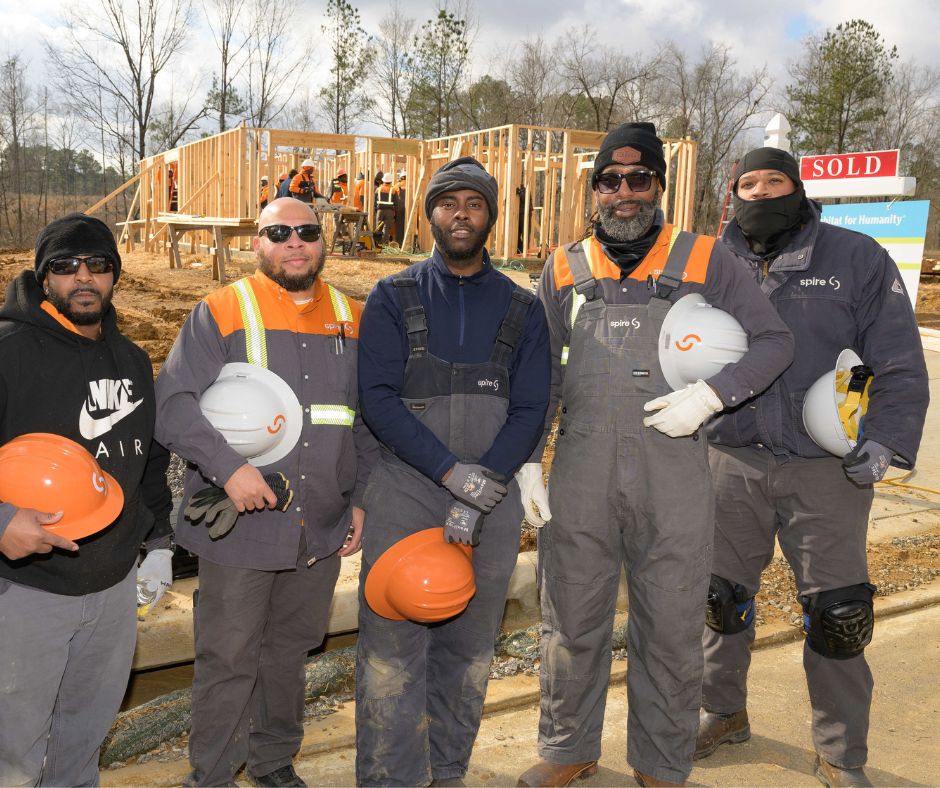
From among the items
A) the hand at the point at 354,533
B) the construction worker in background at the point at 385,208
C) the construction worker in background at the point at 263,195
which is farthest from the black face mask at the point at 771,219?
the construction worker in background at the point at 385,208

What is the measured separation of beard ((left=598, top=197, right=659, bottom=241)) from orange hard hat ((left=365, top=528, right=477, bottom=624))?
1367mm

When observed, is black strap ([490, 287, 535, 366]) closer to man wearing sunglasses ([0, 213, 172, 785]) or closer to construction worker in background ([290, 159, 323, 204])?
man wearing sunglasses ([0, 213, 172, 785])

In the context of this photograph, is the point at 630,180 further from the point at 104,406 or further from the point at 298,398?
the point at 104,406

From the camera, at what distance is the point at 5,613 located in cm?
251

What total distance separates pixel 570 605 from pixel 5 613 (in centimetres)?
199

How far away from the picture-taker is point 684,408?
3064 millimetres

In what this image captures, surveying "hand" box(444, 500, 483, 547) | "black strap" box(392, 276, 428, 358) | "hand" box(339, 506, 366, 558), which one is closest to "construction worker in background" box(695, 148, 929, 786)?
"hand" box(444, 500, 483, 547)

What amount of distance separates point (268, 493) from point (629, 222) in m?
1.74

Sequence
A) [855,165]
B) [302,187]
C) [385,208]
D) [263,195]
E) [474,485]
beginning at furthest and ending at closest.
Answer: [385,208] → [263,195] → [302,187] → [855,165] → [474,485]

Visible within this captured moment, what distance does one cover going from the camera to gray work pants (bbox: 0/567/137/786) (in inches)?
98.7

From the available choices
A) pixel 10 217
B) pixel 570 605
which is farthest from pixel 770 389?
pixel 10 217

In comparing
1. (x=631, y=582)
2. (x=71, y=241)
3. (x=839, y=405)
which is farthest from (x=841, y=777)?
(x=71, y=241)

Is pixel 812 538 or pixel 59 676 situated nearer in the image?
pixel 59 676

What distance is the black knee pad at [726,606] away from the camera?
3.61 metres
